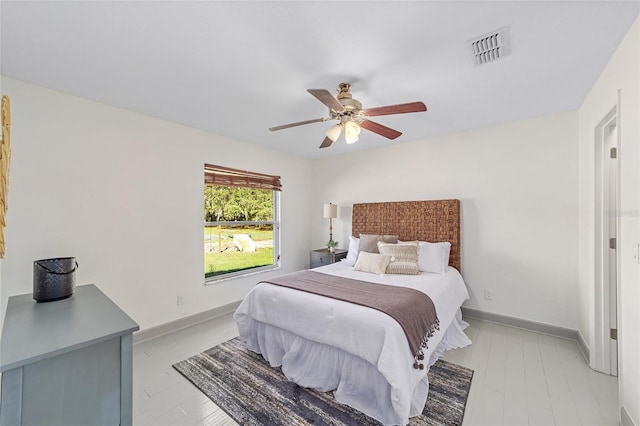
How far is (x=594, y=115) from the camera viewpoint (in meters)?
2.23

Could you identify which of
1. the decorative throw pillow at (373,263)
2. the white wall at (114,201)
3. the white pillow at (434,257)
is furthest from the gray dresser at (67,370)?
the white pillow at (434,257)

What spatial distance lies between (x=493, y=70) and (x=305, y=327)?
2.46m

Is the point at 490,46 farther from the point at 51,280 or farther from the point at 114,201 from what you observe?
the point at 114,201

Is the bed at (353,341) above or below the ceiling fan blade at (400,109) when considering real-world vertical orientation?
below

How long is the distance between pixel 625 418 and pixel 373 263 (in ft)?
6.62

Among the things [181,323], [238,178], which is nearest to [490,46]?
[238,178]

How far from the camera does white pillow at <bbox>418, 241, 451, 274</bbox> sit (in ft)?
10.0

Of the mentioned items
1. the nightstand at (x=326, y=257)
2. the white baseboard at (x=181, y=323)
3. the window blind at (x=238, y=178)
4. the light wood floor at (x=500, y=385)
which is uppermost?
the window blind at (x=238, y=178)

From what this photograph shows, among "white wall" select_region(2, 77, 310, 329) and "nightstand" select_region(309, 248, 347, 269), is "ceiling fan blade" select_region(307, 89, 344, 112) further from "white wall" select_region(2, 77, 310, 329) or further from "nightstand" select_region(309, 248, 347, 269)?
"nightstand" select_region(309, 248, 347, 269)

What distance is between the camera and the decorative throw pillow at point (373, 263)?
299 cm

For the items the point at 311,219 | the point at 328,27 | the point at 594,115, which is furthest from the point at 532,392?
the point at 311,219

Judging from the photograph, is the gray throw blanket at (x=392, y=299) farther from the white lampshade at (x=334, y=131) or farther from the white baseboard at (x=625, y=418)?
the white lampshade at (x=334, y=131)

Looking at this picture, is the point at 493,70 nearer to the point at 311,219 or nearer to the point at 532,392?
the point at 532,392

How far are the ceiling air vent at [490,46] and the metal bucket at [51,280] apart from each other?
315cm
